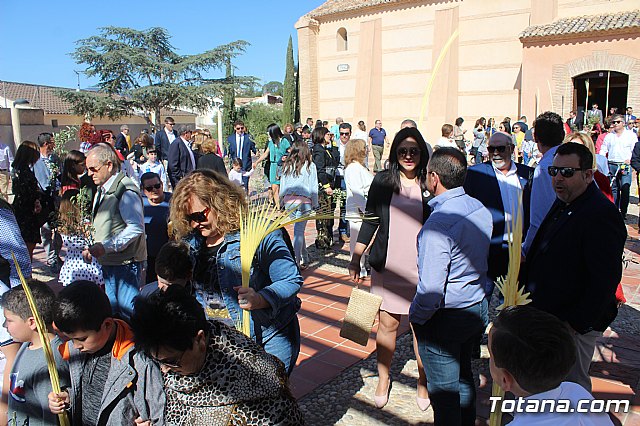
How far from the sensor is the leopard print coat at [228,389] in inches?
70.1

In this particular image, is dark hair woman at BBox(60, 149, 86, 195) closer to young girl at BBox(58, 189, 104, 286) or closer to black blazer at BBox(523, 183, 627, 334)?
young girl at BBox(58, 189, 104, 286)

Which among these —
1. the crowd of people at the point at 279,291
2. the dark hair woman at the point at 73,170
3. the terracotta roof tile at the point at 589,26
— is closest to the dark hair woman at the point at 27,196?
the dark hair woman at the point at 73,170

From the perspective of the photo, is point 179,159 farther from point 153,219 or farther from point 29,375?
point 29,375

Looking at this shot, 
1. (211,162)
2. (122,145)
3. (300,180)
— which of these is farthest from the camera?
(122,145)

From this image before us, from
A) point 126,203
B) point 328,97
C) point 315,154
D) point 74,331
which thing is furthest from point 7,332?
point 328,97

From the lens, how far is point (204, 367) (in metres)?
1.78

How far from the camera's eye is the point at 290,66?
123 feet

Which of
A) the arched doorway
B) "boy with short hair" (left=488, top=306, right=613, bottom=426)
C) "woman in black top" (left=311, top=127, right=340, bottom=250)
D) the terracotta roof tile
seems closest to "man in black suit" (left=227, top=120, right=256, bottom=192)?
"woman in black top" (left=311, top=127, right=340, bottom=250)

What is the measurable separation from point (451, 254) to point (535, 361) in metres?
1.22

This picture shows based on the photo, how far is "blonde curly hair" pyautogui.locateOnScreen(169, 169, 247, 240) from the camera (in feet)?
8.32

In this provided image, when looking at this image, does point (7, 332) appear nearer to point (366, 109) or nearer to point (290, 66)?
point (366, 109)

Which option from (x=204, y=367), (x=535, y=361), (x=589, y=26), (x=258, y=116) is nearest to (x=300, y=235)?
(x=204, y=367)

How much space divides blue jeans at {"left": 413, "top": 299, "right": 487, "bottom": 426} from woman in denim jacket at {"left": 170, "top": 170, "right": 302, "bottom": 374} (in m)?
0.78

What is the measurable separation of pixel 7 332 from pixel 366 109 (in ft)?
89.5
